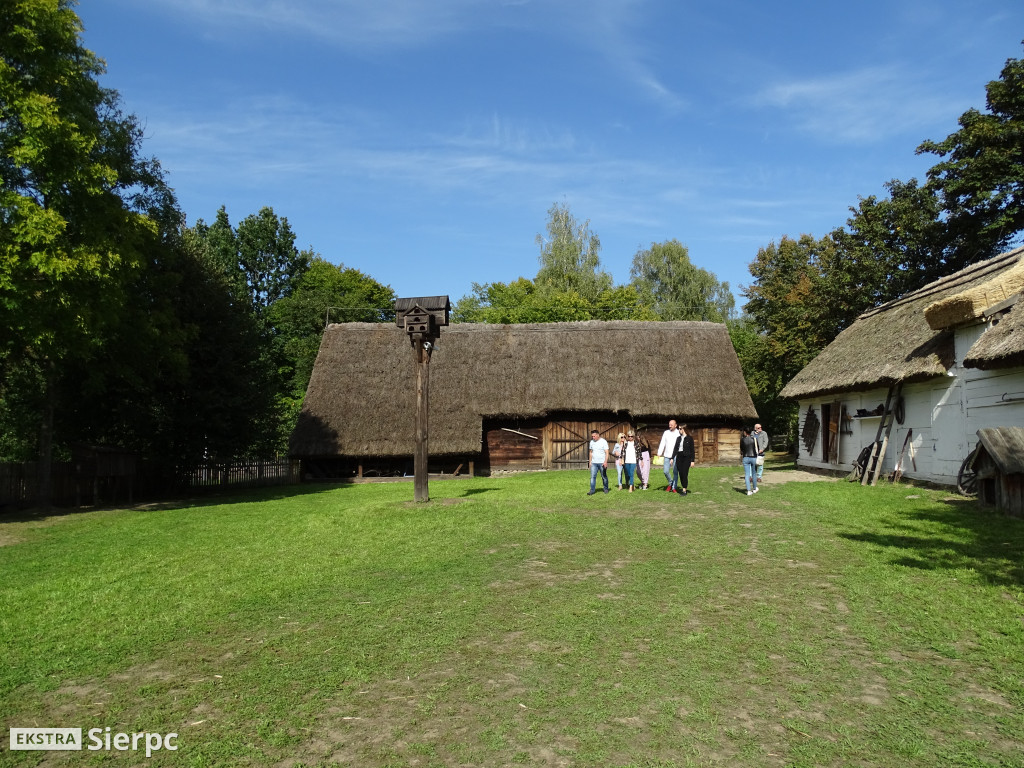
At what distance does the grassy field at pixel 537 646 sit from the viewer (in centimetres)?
416

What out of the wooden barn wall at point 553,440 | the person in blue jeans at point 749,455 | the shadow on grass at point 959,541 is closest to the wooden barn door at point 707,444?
the wooden barn wall at point 553,440

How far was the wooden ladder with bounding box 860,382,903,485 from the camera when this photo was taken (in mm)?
18531

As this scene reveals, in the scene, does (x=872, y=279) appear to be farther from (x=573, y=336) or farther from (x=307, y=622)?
(x=307, y=622)

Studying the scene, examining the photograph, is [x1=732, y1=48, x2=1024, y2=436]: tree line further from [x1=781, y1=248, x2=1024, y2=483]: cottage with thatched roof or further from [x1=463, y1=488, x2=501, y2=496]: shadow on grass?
[x1=463, y1=488, x2=501, y2=496]: shadow on grass

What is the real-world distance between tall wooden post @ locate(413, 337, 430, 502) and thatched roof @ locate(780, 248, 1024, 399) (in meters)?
12.0

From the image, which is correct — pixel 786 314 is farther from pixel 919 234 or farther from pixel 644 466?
pixel 644 466

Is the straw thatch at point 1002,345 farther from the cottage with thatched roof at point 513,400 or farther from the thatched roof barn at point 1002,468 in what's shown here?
the cottage with thatched roof at point 513,400

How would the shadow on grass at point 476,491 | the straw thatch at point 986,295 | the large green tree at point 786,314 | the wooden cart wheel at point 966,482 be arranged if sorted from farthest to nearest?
the large green tree at point 786,314 → the shadow on grass at point 476,491 → the straw thatch at point 986,295 → the wooden cart wheel at point 966,482

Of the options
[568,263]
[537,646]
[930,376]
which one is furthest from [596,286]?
[537,646]

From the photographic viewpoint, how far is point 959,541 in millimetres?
9773

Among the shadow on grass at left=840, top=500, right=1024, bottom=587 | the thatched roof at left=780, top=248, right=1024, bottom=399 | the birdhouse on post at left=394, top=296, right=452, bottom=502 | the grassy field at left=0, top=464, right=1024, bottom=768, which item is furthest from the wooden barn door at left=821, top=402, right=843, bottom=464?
the birdhouse on post at left=394, top=296, right=452, bottom=502

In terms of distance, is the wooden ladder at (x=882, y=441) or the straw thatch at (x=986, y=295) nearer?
the straw thatch at (x=986, y=295)

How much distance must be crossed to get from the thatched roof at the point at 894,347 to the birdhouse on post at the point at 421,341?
11.8 meters

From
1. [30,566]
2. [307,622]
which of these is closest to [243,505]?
[30,566]
